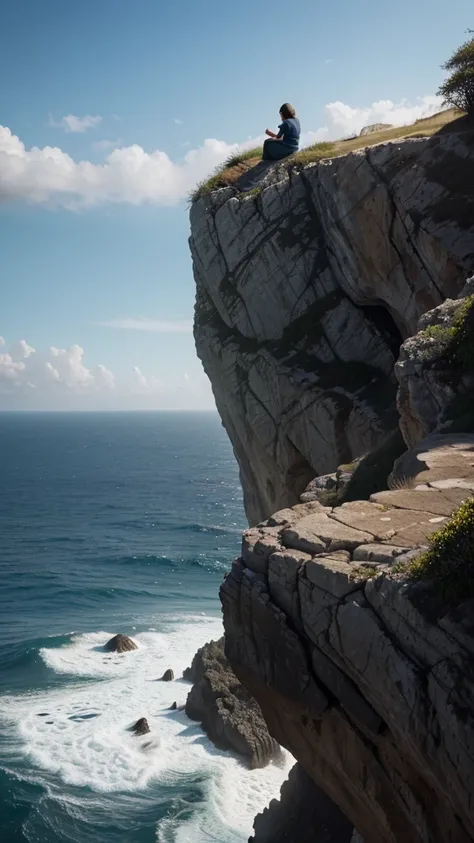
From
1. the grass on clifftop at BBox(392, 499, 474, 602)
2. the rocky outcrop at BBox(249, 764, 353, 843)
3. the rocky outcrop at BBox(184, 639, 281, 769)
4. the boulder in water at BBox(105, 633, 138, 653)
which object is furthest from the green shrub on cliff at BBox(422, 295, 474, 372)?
the boulder in water at BBox(105, 633, 138, 653)

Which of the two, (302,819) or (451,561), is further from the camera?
(302,819)

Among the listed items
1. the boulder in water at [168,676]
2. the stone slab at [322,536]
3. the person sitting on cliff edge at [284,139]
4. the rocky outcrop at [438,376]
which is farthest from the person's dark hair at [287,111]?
the boulder in water at [168,676]

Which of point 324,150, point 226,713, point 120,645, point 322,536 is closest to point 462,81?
point 324,150

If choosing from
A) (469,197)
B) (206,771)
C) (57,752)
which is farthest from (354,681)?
(57,752)

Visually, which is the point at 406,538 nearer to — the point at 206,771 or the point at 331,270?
the point at 331,270

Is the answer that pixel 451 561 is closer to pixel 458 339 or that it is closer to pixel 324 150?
pixel 458 339

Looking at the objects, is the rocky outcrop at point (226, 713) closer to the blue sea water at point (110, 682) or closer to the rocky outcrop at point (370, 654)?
the blue sea water at point (110, 682)

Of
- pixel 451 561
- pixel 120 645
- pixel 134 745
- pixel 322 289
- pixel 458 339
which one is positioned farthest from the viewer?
pixel 120 645

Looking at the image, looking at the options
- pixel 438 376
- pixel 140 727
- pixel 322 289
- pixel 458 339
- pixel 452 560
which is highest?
pixel 322 289

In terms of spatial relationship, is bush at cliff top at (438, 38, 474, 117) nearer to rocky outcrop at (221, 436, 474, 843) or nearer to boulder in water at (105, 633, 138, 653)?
rocky outcrop at (221, 436, 474, 843)
